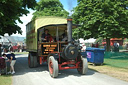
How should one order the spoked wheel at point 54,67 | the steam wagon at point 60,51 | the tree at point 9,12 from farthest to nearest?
1. the tree at point 9,12
2. the steam wagon at point 60,51
3. the spoked wheel at point 54,67

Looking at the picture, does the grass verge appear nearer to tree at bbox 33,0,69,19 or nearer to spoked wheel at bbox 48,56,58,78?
spoked wheel at bbox 48,56,58,78

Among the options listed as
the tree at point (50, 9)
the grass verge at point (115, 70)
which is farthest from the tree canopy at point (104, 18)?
the tree at point (50, 9)

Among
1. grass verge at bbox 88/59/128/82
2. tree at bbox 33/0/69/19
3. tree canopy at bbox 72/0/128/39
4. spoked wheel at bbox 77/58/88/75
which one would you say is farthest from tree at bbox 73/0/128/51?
tree at bbox 33/0/69/19

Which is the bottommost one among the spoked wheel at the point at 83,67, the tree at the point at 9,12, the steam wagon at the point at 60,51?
the spoked wheel at the point at 83,67

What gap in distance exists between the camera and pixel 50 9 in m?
36.7

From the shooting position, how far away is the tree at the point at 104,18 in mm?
14984

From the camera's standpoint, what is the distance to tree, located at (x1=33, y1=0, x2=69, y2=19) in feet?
117

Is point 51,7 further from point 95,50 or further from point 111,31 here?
point 95,50

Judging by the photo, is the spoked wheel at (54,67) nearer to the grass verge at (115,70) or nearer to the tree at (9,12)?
the grass verge at (115,70)

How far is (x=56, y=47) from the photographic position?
845 centimetres

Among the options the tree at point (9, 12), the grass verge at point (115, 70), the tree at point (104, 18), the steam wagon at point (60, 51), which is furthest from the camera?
the tree at point (104, 18)

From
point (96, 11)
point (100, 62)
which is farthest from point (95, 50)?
point (96, 11)

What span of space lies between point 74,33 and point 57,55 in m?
9.77

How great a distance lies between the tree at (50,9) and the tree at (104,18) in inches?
756
